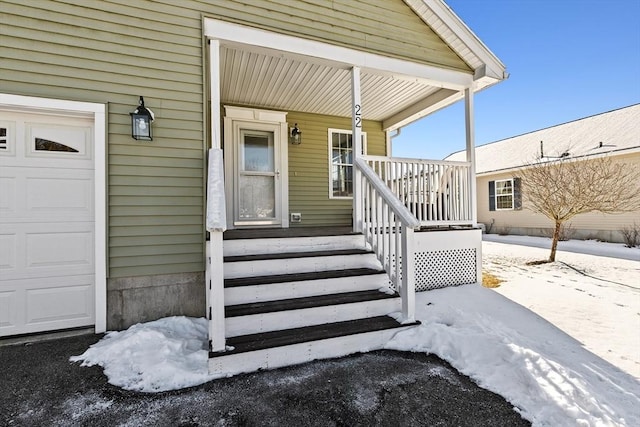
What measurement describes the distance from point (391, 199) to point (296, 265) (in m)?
1.20

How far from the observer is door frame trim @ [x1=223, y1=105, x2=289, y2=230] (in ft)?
16.9

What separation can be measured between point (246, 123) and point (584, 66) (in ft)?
42.0

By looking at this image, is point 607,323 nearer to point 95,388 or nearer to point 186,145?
point 95,388

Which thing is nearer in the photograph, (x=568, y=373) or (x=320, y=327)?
(x=568, y=373)

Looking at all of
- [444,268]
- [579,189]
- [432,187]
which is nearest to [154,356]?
[444,268]

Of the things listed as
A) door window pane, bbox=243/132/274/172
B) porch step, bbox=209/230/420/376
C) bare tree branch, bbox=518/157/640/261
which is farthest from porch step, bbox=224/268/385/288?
bare tree branch, bbox=518/157/640/261

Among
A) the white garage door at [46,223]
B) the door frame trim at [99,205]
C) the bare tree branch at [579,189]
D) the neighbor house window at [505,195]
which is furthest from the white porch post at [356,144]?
the neighbor house window at [505,195]

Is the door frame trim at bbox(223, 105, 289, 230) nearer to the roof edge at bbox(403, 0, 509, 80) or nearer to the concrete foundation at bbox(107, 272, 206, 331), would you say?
the concrete foundation at bbox(107, 272, 206, 331)

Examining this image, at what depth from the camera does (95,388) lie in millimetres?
2039

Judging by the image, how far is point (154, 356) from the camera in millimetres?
2373

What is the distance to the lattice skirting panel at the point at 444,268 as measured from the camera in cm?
418

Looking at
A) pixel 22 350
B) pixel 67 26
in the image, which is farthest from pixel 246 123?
pixel 22 350

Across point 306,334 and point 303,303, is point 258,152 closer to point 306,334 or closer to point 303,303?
point 303,303

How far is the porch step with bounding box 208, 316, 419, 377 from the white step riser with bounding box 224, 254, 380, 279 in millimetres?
679
